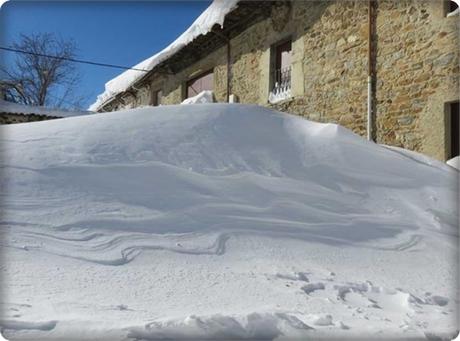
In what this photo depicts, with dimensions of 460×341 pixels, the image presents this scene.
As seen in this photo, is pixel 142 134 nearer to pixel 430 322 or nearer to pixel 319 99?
pixel 430 322

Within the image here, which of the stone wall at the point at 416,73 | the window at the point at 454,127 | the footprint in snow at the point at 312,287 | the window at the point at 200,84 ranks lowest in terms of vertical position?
the footprint in snow at the point at 312,287

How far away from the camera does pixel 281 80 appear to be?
7.86m

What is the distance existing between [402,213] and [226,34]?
6.90 metres

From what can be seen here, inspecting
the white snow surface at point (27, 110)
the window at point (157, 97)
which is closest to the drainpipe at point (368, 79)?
the window at point (157, 97)

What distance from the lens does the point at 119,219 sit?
2.38 metres

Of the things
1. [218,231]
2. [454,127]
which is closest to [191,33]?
[454,127]

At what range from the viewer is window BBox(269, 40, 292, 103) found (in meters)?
7.64

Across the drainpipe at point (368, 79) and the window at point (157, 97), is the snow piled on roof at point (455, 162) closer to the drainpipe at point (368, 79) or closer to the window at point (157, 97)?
the drainpipe at point (368, 79)

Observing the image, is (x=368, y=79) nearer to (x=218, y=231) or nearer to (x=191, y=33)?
(x=218, y=231)

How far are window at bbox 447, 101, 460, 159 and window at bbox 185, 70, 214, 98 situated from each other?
563 centimetres

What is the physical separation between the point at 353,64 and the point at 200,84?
4998 millimetres

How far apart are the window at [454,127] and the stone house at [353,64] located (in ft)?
0.04

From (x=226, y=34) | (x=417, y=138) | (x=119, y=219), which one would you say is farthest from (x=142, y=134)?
(x=226, y=34)

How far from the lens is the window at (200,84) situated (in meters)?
9.85
